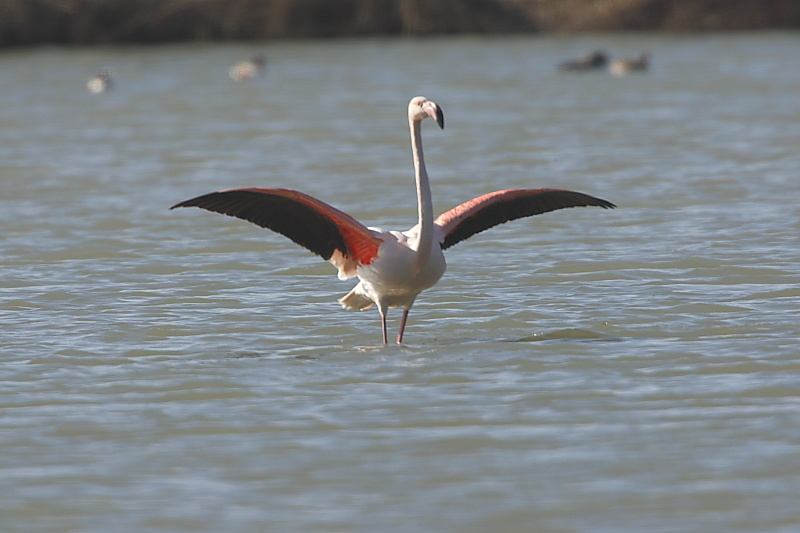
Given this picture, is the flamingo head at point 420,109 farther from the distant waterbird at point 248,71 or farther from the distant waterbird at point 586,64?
the distant waterbird at point 586,64

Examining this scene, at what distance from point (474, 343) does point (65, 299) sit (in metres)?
3.08

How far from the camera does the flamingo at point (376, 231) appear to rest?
7.74m

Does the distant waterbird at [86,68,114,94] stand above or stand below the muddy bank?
below

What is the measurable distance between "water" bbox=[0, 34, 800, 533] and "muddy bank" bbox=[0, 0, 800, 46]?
17.4 metres

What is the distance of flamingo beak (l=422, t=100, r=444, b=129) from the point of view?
284 inches

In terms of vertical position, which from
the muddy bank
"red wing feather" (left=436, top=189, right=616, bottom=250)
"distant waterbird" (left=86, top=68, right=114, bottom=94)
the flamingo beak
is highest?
the muddy bank

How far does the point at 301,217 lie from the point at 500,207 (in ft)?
4.05

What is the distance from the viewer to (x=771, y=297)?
30.1 feet

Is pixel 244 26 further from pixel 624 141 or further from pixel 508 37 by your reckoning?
pixel 624 141

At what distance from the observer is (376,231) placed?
801 cm

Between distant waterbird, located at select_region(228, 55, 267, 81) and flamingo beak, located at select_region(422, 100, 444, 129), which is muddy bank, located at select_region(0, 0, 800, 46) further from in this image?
flamingo beak, located at select_region(422, 100, 444, 129)

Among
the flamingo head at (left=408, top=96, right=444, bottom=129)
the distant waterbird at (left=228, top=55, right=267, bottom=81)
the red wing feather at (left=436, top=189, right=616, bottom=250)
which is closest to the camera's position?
the flamingo head at (left=408, top=96, right=444, bottom=129)

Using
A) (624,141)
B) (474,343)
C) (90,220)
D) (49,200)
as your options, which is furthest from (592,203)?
(624,141)

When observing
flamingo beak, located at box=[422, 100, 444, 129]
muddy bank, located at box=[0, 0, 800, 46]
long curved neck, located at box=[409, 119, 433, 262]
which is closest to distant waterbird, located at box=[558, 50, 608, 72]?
muddy bank, located at box=[0, 0, 800, 46]
